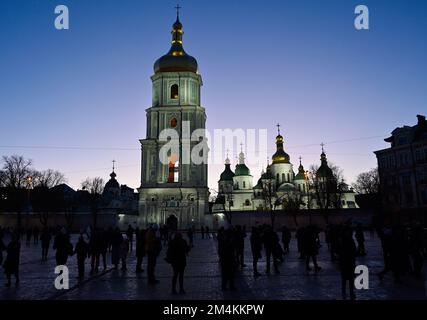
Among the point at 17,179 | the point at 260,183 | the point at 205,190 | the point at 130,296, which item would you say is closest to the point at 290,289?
the point at 130,296

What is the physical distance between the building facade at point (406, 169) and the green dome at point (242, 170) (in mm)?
45868

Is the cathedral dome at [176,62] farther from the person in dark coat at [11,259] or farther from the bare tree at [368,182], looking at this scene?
the person in dark coat at [11,259]

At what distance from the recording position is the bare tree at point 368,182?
67294 mm

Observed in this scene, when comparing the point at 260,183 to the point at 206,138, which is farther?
the point at 260,183

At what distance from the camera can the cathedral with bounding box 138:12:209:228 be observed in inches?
2269

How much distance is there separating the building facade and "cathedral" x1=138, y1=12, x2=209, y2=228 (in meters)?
27.5

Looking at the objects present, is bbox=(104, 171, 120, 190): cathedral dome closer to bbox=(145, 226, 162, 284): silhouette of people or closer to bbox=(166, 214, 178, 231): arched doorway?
bbox=(166, 214, 178, 231): arched doorway

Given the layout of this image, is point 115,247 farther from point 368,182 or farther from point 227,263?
point 368,182

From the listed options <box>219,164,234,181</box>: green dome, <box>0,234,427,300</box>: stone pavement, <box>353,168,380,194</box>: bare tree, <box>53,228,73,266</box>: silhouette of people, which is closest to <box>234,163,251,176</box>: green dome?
<box>219,164,234,181</box>: green dome

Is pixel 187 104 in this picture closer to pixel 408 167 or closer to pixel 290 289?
pixel 408 167

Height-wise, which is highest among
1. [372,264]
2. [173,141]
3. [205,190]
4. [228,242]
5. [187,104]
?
[187,104]

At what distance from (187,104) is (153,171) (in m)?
12.1

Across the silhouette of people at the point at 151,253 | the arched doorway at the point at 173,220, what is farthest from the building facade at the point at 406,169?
the silhouette of people at the point at 151,253
